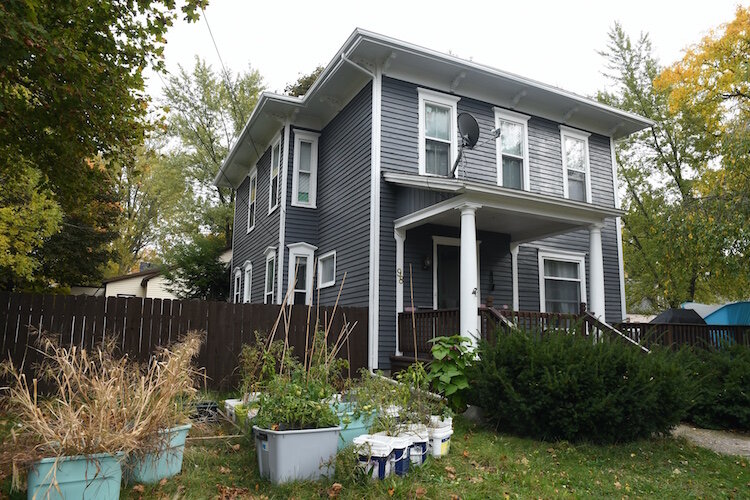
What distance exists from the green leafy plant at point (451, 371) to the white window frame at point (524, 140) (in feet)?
16.9

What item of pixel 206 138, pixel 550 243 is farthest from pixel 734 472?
pixel 206 138

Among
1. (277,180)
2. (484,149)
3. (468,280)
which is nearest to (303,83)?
(277,180)

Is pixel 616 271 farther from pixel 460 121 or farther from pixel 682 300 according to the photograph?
pixel 682 300

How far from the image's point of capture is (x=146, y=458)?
379 centimetres

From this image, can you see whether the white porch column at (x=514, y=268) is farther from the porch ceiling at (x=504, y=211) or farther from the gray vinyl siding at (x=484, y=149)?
the gray vinyl siding at (x=484, y=149)

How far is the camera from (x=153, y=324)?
7906 mm

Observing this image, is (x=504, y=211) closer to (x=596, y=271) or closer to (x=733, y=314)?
(x=596, y=271)

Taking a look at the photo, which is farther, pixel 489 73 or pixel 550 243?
pixel 550 243

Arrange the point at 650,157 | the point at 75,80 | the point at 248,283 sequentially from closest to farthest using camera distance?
the point at 75,80 < the point at 248,283 < the point at 650,157

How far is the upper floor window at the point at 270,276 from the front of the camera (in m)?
12.1

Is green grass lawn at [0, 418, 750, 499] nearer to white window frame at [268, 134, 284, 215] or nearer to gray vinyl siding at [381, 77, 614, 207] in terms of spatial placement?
gray vinyl siding at [381, 77, 614, 207]

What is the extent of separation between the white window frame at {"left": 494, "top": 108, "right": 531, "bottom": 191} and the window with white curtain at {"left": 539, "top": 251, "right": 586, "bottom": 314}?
5.91ft

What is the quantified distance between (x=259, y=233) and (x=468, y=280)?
792 centimetres

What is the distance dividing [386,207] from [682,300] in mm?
15533
